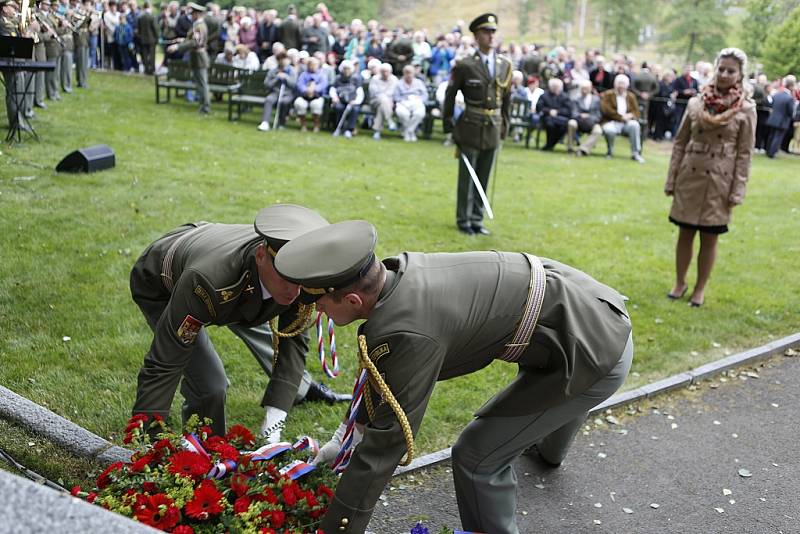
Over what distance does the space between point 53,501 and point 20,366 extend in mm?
4058

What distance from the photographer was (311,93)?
1792 cm

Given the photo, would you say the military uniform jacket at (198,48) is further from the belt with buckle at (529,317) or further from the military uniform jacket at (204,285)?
the belt with buckle at (529,317)

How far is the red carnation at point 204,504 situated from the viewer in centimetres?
293

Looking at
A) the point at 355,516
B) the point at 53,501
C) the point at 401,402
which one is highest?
the point at 53,501

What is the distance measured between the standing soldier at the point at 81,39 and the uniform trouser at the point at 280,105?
178 inches

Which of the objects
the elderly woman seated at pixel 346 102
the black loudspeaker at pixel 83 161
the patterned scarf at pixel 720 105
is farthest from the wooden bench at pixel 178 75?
the patterned scarf at pixel 720 105

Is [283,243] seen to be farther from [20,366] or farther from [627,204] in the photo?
[627,204]

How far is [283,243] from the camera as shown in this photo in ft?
11.3

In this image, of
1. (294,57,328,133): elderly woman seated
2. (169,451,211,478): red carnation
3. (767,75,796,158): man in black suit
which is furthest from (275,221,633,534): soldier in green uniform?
(767,75,796,158): man in black suit

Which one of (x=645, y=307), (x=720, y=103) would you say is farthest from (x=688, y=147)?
(x=645, y=307)

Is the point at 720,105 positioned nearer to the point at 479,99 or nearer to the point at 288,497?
the point at 479,99

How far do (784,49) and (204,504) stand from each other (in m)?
26.5

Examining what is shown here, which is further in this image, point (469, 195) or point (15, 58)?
point (15, 58)

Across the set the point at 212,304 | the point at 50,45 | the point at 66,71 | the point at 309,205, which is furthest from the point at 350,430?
the point at 66,71
